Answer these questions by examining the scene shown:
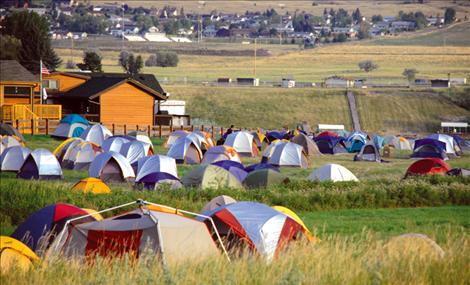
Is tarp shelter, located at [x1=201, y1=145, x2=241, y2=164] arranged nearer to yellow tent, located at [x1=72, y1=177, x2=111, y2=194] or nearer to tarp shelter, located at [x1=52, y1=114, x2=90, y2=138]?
tarp shelter, located at [x1=52, y1=114, x2=90, y2=138]

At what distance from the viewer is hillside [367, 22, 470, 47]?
14284cm

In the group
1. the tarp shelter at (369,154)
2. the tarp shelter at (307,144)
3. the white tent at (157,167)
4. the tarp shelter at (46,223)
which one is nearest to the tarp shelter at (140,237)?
Result: the tarp shelter at (46,223)

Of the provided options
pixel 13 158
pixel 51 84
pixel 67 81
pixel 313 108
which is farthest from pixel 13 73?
pixel 313 108

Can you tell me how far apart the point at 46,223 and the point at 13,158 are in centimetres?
1514

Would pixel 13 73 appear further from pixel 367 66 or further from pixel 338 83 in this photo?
pixel 367 66

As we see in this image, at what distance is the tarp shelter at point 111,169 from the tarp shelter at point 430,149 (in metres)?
16.4

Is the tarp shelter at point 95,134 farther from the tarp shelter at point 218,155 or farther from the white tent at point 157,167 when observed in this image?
the white tent at point 157,167

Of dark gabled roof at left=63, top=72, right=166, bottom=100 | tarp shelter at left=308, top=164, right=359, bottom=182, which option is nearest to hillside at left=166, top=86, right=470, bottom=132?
dark gabled roof at left=63, top=72, right=166, bottom=100

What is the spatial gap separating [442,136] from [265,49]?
4874 inches

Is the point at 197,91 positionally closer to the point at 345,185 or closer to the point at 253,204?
the point at 345,185

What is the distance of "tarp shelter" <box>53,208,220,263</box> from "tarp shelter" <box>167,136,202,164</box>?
21.3 metres

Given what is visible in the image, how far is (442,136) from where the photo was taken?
43062 millimetres

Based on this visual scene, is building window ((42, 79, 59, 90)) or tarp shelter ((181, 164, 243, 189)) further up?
building window ((42, 79, 59, 90))

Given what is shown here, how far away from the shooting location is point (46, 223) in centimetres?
1512
